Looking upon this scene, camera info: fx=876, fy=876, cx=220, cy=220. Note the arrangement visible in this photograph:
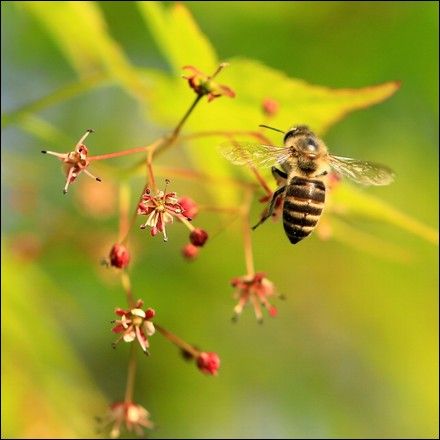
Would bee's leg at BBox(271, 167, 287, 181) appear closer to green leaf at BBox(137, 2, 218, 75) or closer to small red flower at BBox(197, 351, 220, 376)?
green leaf at BBox(137, 2, 218, 75)

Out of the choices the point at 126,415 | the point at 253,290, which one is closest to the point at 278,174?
the point at 253,290

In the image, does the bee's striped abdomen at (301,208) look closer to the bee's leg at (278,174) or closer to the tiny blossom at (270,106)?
the bee's leg at (278,174)

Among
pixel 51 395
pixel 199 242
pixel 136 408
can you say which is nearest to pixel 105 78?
pixel 199 242

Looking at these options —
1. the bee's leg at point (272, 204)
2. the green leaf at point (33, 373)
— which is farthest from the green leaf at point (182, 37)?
the green leaf at point (33, 373)

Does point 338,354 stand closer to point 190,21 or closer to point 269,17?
point 269,17

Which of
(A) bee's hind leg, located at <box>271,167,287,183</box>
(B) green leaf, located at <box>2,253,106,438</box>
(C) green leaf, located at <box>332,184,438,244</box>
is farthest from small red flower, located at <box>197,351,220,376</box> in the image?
(B) green leaf, located at <box>2,253,106,438</box>

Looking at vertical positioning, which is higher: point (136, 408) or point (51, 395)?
point (51, 395)
